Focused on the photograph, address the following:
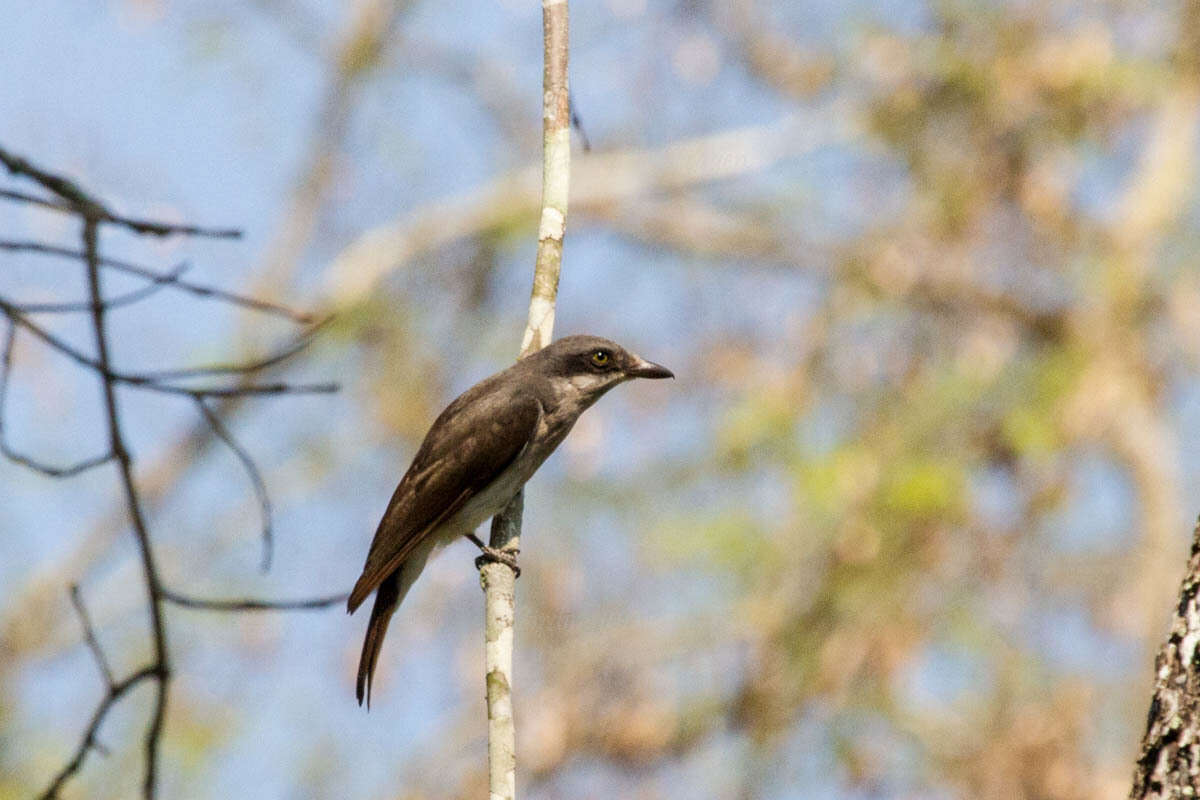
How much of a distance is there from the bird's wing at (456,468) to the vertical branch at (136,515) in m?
1.57

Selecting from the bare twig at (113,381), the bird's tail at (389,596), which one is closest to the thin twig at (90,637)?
the bare twig at (113,381)

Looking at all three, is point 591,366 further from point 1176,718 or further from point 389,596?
point 1176,718

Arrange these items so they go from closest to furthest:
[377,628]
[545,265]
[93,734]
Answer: [93,734]
[545,265]
[377,628]

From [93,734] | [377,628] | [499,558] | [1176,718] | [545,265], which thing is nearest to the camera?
[1176,718]

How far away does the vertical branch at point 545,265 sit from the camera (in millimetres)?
4355

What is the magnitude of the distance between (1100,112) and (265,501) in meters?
10.4

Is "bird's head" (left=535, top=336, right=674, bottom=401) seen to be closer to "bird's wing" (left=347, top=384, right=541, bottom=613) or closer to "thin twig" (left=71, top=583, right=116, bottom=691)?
"bird's wing" (left=347, top=384, right=541, bottom=613)

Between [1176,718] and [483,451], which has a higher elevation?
[483,451]

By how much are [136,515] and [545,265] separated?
158cm

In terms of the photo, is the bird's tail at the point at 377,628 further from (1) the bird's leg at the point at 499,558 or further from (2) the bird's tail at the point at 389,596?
(1) the bird's leg at the point at 499,558

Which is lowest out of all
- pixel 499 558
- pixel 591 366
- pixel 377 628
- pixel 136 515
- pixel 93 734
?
pixel 93 734

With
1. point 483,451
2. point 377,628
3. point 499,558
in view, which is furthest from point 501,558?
point 377,628

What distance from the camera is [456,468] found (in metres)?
6.11

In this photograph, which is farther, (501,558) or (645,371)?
(645,371)
